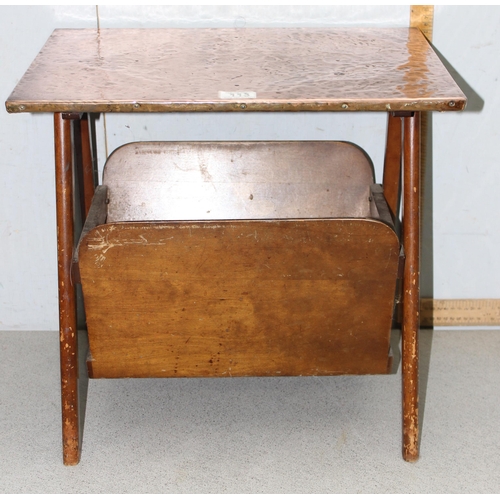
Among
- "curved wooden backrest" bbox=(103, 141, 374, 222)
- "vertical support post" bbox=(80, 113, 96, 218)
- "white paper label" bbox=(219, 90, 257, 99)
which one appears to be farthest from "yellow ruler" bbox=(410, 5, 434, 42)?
"vertical support post" bbox=(80, 113, 96, 218)

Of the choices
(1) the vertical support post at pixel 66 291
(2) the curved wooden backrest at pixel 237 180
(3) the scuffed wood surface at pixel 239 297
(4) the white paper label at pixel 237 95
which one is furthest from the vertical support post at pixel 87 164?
(4) the white paper label at pixel 237 95

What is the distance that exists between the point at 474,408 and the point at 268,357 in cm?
63

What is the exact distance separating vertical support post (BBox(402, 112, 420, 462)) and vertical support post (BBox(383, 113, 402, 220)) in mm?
326

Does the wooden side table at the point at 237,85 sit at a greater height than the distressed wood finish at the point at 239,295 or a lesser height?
greater

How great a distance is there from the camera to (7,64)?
229 centimetres

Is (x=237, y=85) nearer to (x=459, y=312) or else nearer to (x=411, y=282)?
(x=411, y=282)

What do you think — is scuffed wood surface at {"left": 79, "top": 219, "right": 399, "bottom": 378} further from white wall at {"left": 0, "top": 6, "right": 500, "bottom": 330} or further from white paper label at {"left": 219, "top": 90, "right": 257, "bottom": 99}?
white wall at {"left": 0, "top": 6, "right": 500, "bottom": 330}

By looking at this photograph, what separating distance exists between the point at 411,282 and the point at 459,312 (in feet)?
2.41

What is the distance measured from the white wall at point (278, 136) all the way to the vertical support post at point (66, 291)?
0.51m

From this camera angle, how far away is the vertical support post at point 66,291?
6.15 feet

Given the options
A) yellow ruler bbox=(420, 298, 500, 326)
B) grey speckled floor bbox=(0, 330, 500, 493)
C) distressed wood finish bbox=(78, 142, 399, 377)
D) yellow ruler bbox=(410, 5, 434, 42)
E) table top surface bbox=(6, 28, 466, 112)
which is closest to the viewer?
table top surface bbox=(6, 28, 466, 112)

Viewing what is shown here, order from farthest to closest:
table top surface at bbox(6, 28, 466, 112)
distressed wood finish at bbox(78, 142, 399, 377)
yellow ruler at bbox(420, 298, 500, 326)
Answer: yellow ruler at bbox(420, 298, 500, 326) < distressed wood finish at bbox(78, 142, 399, 377) < table top surface at bbox(6, 28, 466, 112)

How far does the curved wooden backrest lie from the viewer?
7.61ft

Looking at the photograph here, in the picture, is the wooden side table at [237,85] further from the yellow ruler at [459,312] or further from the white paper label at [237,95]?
the yellow ruler at [459,312]
